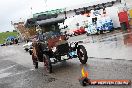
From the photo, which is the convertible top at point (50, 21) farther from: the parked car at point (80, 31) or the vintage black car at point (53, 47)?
the parked car at point (80, 31)

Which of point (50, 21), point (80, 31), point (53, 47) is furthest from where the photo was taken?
point (80, 31)

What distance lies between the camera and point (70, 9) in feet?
252

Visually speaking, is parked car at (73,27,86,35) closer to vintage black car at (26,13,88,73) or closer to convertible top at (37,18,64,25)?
vintage black car at (26,13,88,73)

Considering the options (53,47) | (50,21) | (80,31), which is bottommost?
(80,31)

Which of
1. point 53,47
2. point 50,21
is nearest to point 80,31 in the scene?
point 50,21

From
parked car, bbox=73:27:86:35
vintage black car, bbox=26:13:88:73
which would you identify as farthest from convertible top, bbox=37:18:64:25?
parked car, bbox=73:27:86:35

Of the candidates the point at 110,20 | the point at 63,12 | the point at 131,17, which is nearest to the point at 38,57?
the point at 131,17

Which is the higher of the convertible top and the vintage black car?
the convertible top

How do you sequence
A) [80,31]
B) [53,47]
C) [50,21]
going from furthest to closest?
1. [80,31]
2. [50,21]
3. [53,47]

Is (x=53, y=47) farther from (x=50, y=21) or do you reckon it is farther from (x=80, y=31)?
(x=80, y=31)

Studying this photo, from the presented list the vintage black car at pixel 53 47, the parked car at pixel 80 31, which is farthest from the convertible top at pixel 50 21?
the parked car at pixel 80 31

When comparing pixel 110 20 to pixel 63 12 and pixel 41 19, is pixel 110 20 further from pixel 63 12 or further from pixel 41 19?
pixel 63 12

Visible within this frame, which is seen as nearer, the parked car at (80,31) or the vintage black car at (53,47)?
the vintage black car at (53,47)

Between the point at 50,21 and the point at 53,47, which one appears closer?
the point at 53,47
